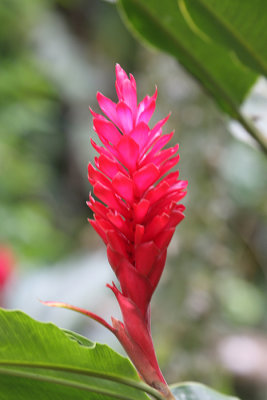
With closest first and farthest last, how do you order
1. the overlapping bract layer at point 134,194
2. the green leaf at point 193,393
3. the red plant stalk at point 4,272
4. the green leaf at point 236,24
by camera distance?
the overlapping bract layer at point 134,194, the green leaf at point 193,393, the green leaf at point 236,24, the red plant stalk at point 4,272

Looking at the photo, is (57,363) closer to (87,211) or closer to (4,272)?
(4,272)

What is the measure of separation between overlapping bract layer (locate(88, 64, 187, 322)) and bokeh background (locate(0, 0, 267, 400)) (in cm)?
65

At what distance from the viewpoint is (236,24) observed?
2.98 feet

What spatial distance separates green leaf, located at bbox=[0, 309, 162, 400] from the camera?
554 mm

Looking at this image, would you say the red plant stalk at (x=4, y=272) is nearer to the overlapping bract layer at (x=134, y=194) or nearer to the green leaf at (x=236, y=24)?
the green leaf at (x=236, y=24)

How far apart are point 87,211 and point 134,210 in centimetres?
383

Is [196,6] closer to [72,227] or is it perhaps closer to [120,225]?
[120,225]

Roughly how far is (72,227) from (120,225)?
3.83 m

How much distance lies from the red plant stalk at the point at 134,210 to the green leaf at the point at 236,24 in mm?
388

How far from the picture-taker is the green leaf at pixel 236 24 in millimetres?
892

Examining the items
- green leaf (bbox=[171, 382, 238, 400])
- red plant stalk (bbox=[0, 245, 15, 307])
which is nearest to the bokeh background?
red plant stalk (bbox=[0, 245, 15, 307])

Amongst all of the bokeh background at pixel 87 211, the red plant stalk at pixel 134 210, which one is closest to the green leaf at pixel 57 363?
the red plant stalk at pixel 134 210

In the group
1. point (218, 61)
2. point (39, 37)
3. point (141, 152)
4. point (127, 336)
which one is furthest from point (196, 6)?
point (39, 37)

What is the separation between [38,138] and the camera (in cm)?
443
